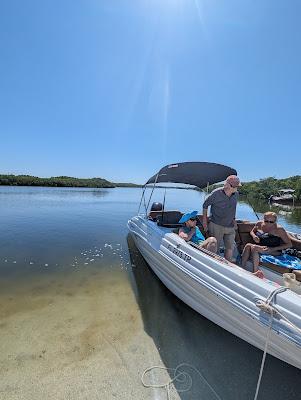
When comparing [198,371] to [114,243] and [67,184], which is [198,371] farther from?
[67,184]

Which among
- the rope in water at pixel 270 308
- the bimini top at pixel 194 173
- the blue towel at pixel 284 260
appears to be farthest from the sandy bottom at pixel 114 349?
→ the bimini top at pixel 194 173

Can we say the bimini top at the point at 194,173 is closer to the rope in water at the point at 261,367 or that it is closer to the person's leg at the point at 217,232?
the person's leg at the point at 217,232

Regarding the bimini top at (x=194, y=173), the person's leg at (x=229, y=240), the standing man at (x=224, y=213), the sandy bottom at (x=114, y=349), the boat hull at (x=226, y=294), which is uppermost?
the bimini top at (x=194, y=173)

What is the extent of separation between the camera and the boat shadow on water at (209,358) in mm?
2877

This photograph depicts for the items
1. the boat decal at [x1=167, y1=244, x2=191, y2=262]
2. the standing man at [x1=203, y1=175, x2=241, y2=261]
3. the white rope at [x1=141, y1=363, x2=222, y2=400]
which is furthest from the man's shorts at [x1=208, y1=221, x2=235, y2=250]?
the white rope at [x1=141, y1=363, x2=222, y2=400]

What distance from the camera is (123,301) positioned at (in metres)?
5.02

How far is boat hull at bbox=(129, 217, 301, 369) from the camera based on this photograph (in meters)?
2.62

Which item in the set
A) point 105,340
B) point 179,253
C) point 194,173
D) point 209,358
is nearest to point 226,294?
point 209,358

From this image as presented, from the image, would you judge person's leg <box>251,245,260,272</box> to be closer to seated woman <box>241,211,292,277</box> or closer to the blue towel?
seated woman <box>241,211,292,277</box>

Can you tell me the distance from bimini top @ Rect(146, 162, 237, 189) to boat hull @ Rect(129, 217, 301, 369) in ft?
7.04

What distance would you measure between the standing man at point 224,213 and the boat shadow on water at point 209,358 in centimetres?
145

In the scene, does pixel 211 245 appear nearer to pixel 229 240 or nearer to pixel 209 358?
pixel 229 240

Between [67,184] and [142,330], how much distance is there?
200 ft

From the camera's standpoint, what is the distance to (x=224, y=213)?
4.95m
